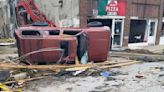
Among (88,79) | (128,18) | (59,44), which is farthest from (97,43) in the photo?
(128,18)

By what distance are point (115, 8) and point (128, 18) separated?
147 cm

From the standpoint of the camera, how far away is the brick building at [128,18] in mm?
17641

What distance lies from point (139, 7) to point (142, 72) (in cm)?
1152

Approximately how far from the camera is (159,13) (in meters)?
21.4

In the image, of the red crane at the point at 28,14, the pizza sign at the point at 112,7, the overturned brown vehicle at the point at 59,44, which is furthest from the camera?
the pizza sign at the point at 112,7

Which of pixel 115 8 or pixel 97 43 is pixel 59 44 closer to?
pixel 97 43

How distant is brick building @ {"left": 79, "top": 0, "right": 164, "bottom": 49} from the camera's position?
1764 cm

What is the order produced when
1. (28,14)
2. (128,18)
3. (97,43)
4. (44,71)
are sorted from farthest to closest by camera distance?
(128,18), (28,14), (97,43), (44,71)

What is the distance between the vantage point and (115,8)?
1855 cm

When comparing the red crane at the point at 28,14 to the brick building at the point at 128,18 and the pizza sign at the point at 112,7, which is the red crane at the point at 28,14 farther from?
the pizza sign at the point at 112,7

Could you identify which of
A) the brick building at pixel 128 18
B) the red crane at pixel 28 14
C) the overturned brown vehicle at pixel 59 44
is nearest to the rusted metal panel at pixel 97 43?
the overturned brown vehicle at pixel 59 44

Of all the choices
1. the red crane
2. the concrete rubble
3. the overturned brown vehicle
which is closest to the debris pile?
the concrete rubble

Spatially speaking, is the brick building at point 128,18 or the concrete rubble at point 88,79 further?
the brick building at point 128,18

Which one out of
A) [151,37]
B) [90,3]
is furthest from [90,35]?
[151,37]
